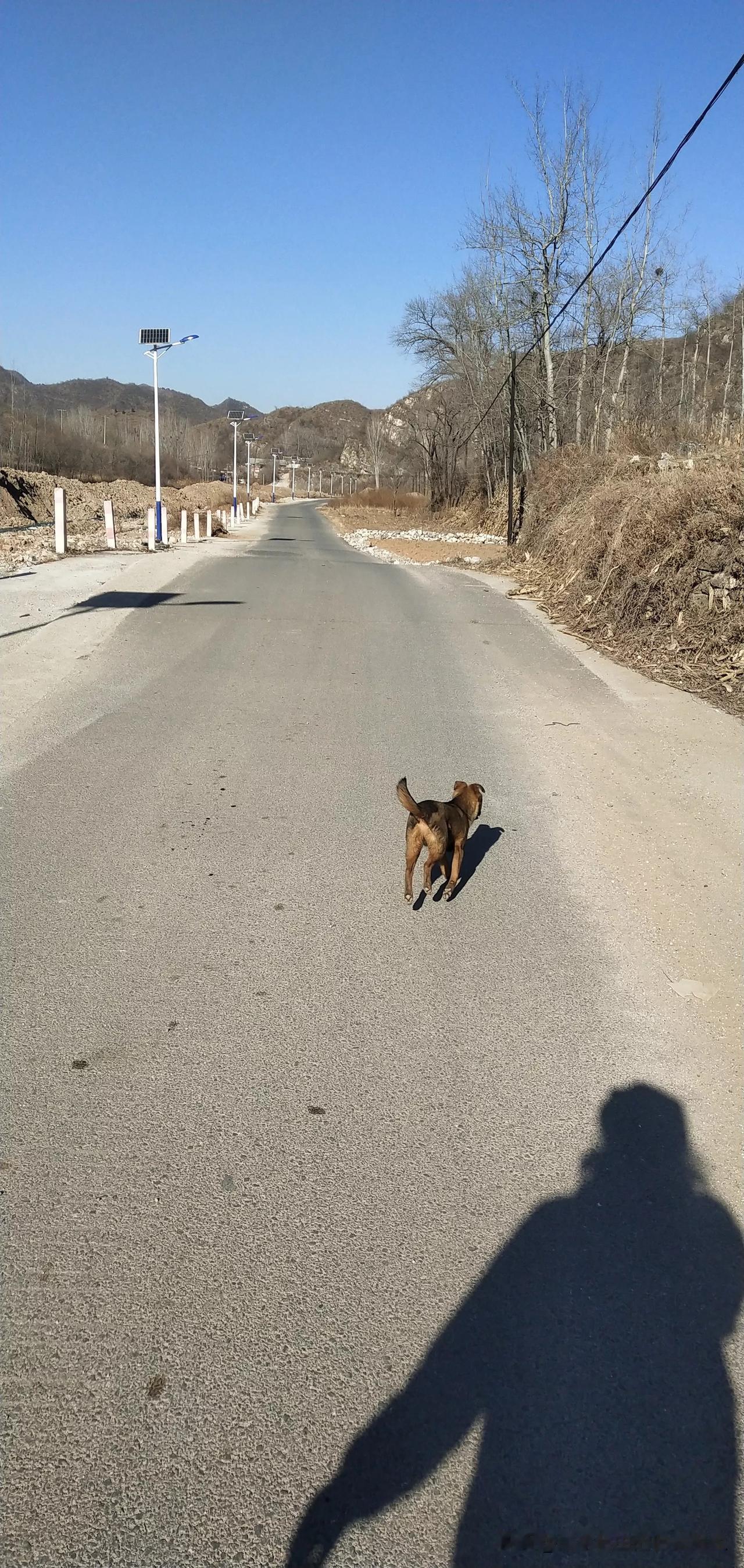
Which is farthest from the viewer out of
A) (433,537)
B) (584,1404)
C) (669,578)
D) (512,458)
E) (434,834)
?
(433,537)

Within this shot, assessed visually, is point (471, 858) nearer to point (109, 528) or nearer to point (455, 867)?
point (455, 867)

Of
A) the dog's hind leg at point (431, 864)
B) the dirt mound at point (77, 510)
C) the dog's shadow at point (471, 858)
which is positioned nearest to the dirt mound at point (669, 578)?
the dog's shadow at point (471, 858)

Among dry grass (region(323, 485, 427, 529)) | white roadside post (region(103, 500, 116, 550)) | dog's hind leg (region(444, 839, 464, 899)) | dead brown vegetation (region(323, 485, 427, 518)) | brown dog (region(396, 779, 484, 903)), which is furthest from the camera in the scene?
dead brown vegetation (region(323, 485, 427, 518))

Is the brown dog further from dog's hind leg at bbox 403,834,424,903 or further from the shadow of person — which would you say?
the shadow of person

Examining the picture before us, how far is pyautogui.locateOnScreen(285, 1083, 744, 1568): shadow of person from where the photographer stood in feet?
7.00

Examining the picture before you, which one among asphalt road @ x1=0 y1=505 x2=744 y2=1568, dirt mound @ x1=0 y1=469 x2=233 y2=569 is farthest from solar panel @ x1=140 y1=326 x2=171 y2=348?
asphalt road @ x1=0 y1=505 x2=744 y2=1568

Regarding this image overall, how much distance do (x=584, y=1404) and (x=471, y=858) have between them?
11.7ft

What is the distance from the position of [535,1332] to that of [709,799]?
4908 millimetres

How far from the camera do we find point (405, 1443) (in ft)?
7.50

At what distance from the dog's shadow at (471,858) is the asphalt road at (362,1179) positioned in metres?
0.04

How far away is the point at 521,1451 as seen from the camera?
7.49 feet

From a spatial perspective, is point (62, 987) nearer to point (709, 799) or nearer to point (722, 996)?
point (722, 996)

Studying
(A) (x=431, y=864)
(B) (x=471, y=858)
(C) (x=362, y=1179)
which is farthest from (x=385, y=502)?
(C) (x=362, y=1179)

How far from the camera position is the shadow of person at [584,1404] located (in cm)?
213
